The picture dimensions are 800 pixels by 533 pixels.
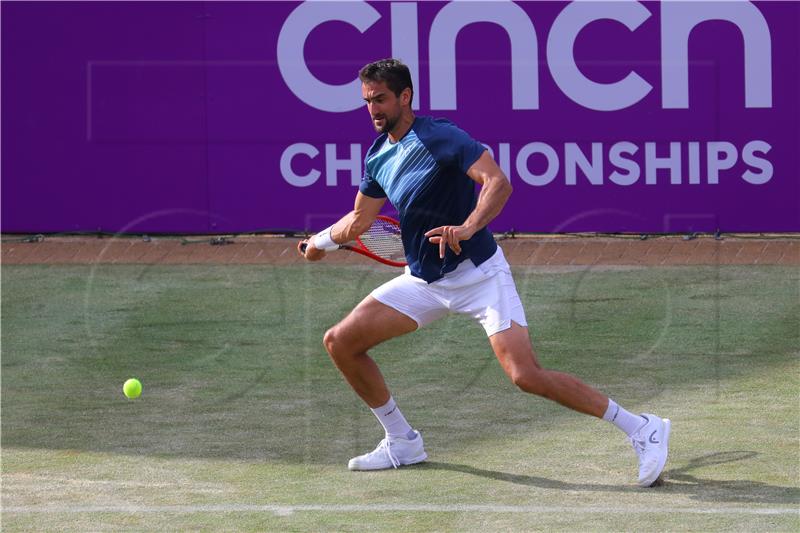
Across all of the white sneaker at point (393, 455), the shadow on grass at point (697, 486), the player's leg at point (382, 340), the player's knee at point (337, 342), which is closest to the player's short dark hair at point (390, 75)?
the player's leg at point (382, 340)

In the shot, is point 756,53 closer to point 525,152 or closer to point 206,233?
point 525,152

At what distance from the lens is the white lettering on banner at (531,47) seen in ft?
39.9

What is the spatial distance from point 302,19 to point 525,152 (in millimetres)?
2321

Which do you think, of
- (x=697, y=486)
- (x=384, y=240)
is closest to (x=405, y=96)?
(x=384, y=240)

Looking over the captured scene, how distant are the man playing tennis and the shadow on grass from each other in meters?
0.14

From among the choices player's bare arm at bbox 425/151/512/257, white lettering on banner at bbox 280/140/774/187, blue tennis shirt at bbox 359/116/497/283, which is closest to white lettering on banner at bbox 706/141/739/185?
white lettering on banner at bbox 280/140/774/187

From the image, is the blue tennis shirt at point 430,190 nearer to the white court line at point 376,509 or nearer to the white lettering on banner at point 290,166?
the white court line at point 376,509

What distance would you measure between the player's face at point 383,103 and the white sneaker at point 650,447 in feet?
5.40

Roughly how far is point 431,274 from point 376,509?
1088 mm

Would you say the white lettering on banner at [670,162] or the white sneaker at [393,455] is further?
the white lettering on banner at [670,162]

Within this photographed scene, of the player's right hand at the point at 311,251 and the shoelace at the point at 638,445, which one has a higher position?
the player's right hand at the point at 311,251

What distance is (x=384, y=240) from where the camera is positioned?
6.73 m

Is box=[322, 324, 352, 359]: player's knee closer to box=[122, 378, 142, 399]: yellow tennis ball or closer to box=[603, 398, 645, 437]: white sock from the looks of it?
box=[603, 398, 645, 437]: white sock

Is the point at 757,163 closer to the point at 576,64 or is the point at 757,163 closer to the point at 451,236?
the point at 576,64
